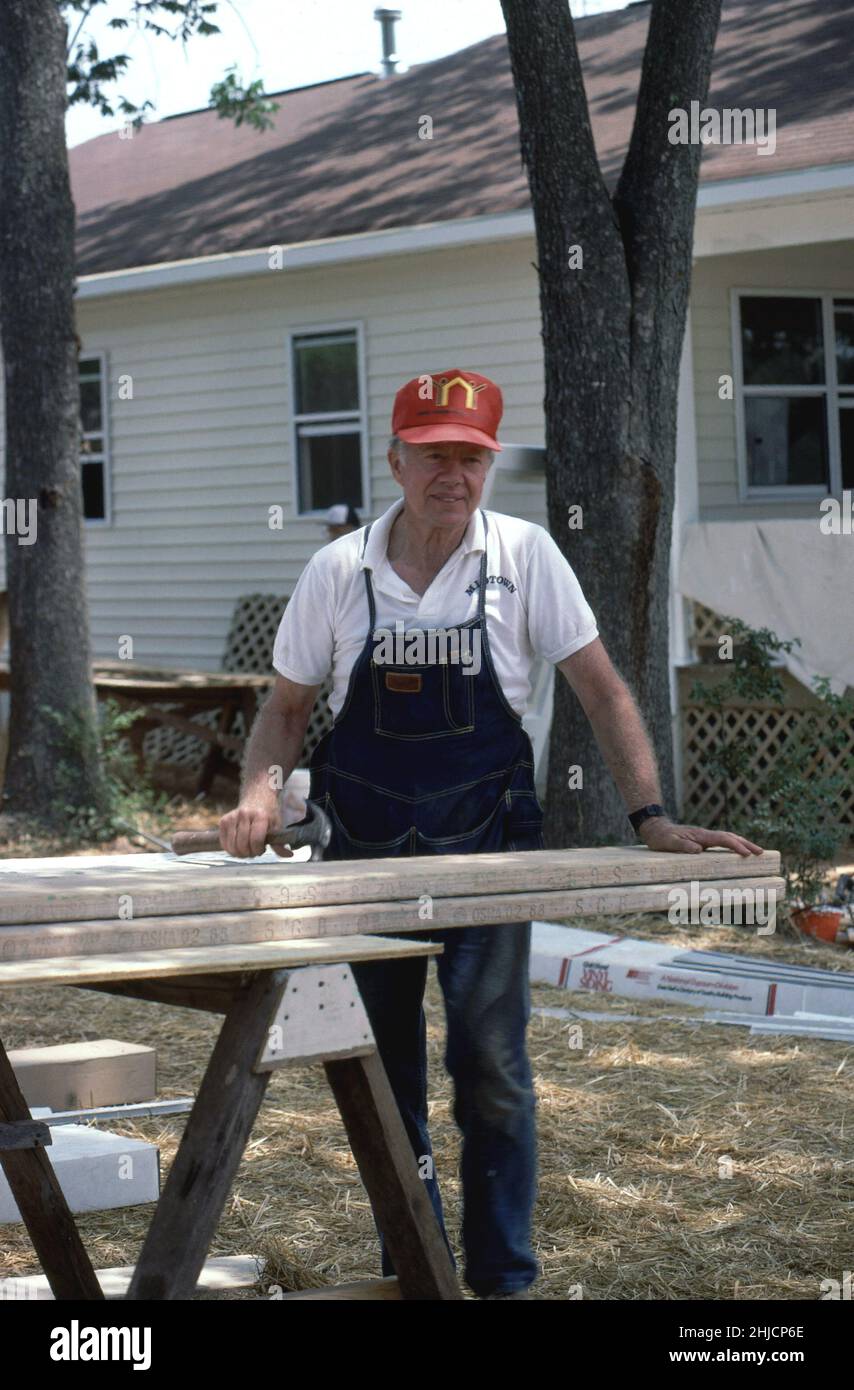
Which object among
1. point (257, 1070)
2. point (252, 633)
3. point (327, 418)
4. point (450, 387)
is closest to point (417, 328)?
point (327, 418)

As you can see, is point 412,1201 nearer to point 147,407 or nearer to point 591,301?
point 591,301

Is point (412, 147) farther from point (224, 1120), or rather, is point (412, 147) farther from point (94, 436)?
point (224, 1120)

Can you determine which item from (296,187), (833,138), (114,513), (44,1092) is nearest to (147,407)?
(114,513)

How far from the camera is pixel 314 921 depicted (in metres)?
3.40

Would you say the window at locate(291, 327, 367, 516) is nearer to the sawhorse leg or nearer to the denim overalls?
the denim overalls

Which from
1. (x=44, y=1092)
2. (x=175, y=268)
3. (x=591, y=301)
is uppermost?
(x=175, y=268)

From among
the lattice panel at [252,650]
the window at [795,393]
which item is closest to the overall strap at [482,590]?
the window at [795,393]

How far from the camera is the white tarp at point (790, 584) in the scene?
34.1 ft

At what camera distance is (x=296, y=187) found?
1504 centimetres

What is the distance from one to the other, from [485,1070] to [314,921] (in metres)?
0.65

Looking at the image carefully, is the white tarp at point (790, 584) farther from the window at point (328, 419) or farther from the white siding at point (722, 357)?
the window at point (328, 419)
